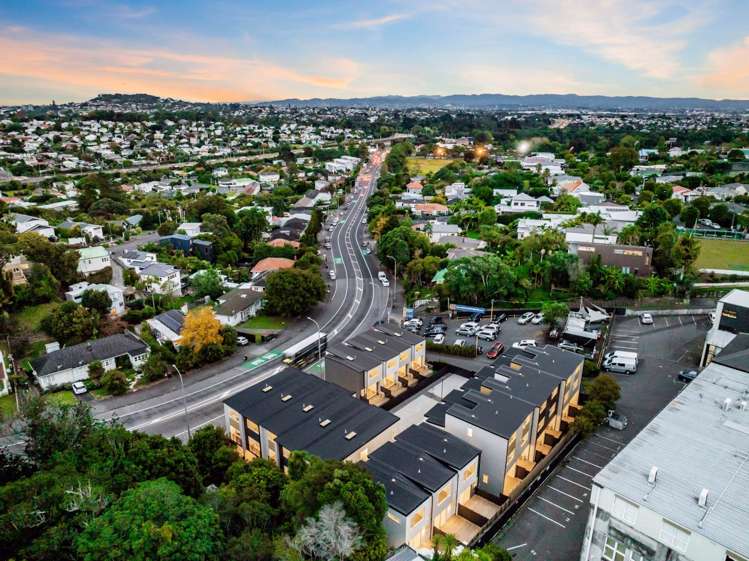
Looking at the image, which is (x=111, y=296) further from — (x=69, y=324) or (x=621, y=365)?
(x=621, y=365)

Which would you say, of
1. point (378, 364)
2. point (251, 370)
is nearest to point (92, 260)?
point (251, 370)

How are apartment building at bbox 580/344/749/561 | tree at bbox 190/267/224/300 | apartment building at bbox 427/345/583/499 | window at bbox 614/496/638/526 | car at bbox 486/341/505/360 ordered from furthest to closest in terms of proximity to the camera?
tree at bbox 190/267/224/300
car at bbox 486/341/505/360
apartment building at bbox 427/345/583/499
window at bbox 614/496/638/526
apartment building at bbox 580/344/749/561

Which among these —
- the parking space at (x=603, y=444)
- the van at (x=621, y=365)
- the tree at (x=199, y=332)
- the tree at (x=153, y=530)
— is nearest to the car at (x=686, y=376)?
the parking space at (x=603, y=444)

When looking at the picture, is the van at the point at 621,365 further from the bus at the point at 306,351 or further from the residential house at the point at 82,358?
the residential house at the point at 82,358

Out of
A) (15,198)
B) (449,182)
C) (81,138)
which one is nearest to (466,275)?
(449,182)

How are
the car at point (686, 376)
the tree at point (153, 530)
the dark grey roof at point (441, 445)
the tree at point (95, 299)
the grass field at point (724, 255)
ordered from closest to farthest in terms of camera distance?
the tree at point (153, 530) < the dark grey roof at point (441, 445) < the car at point (686, 376) < the tree at point (95, 299) < the grass field at point (724, 255)

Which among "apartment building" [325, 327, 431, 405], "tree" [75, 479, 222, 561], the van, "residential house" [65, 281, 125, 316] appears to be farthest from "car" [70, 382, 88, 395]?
the van

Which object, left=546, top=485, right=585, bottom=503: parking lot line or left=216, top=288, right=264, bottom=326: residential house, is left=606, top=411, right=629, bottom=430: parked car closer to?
left=546, top=485, right=585, bottom=503: parking lot line

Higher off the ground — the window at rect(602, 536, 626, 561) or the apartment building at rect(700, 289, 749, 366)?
the apartment building at rect(700, 289, 749, 366)
